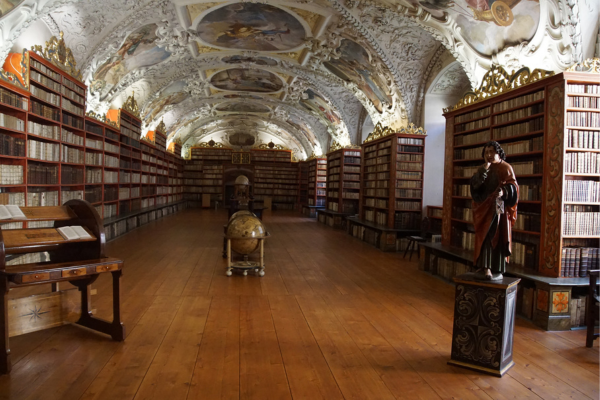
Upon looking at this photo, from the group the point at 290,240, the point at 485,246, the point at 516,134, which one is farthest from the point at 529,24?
the point at 290,240

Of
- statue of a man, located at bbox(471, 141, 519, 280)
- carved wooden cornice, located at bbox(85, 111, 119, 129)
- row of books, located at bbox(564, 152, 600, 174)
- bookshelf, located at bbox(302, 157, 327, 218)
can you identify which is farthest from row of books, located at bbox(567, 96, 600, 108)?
bookshelf, located at bbox(302, 157, 327, 218)

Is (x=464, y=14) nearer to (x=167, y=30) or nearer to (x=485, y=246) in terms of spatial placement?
(x=485, y=246)

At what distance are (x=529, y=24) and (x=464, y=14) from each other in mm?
1280

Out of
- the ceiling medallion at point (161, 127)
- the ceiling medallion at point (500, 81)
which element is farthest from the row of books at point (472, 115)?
the ceiling medallion at point (161, 127)

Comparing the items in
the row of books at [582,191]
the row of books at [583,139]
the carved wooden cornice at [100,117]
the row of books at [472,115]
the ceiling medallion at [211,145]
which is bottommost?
the row of books at [582,191]

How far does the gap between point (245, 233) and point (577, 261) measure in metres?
5.21

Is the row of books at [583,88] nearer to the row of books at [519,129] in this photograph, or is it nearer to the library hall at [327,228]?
the library hall at [327,228]

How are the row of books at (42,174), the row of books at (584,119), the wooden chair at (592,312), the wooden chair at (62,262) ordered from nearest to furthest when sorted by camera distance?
1. the wooden chair at (62,262)
2. the wooden chair at (592,312)
3. the row of books at (584,119)
4. the row of books at (42,174)

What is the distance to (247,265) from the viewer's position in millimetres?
7461

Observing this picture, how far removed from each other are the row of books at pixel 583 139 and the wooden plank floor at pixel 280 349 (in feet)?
7.93

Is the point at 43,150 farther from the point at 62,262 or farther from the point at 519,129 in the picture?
the point at 519,129

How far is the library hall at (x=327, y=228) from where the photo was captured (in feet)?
11.9

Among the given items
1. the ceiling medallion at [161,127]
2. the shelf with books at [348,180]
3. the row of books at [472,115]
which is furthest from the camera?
the ceiling medallion at [161,127]

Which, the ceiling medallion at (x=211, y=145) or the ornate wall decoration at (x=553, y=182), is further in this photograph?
the ceiling medallion at (x=211, y=145)
